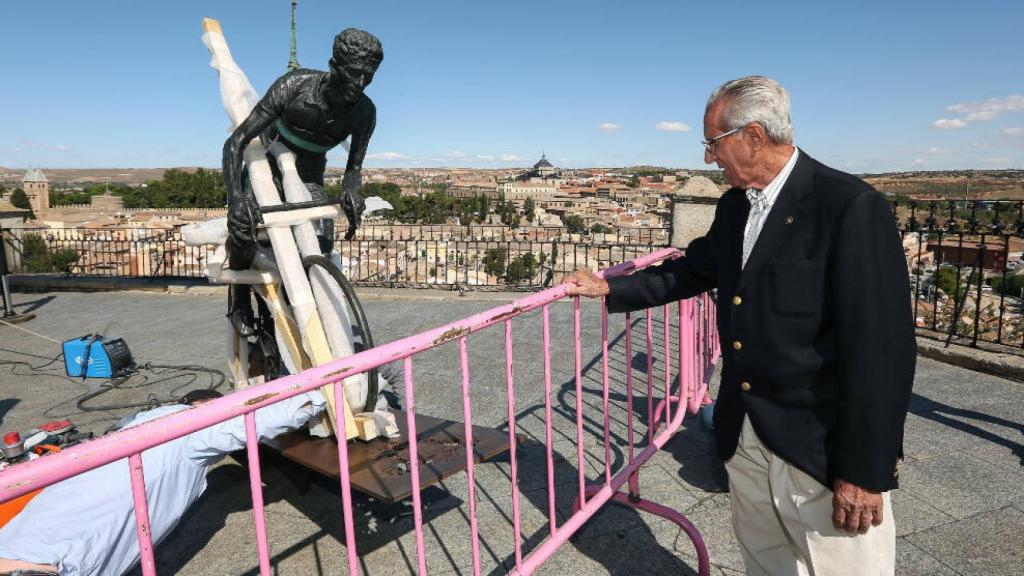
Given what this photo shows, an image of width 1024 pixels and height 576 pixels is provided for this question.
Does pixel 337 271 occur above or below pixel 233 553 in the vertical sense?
above

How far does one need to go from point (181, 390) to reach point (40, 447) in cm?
277

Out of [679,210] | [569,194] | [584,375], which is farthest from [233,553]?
[569,194]

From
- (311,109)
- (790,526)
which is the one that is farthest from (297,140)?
(790,526)

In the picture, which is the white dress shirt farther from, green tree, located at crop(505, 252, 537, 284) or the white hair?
green tree, located at crop(505, 252, 537, 284)

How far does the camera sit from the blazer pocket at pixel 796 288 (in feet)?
5.63

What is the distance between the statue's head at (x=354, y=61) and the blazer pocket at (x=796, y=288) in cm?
234

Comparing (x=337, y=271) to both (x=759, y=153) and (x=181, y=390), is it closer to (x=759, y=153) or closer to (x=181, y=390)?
(x=759, y=153)

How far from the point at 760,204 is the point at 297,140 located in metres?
2.74

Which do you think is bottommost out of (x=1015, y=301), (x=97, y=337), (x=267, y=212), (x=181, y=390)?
(x=1015, y=301)

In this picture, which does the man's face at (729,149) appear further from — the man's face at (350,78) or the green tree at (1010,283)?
the green tree at (1010,283)

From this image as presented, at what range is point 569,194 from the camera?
488ft

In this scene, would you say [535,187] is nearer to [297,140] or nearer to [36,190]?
[36,190]

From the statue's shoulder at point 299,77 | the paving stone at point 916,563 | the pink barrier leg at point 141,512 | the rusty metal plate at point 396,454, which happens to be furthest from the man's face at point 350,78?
the paving stone at point 916,563

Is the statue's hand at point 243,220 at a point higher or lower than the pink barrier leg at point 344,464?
higher
